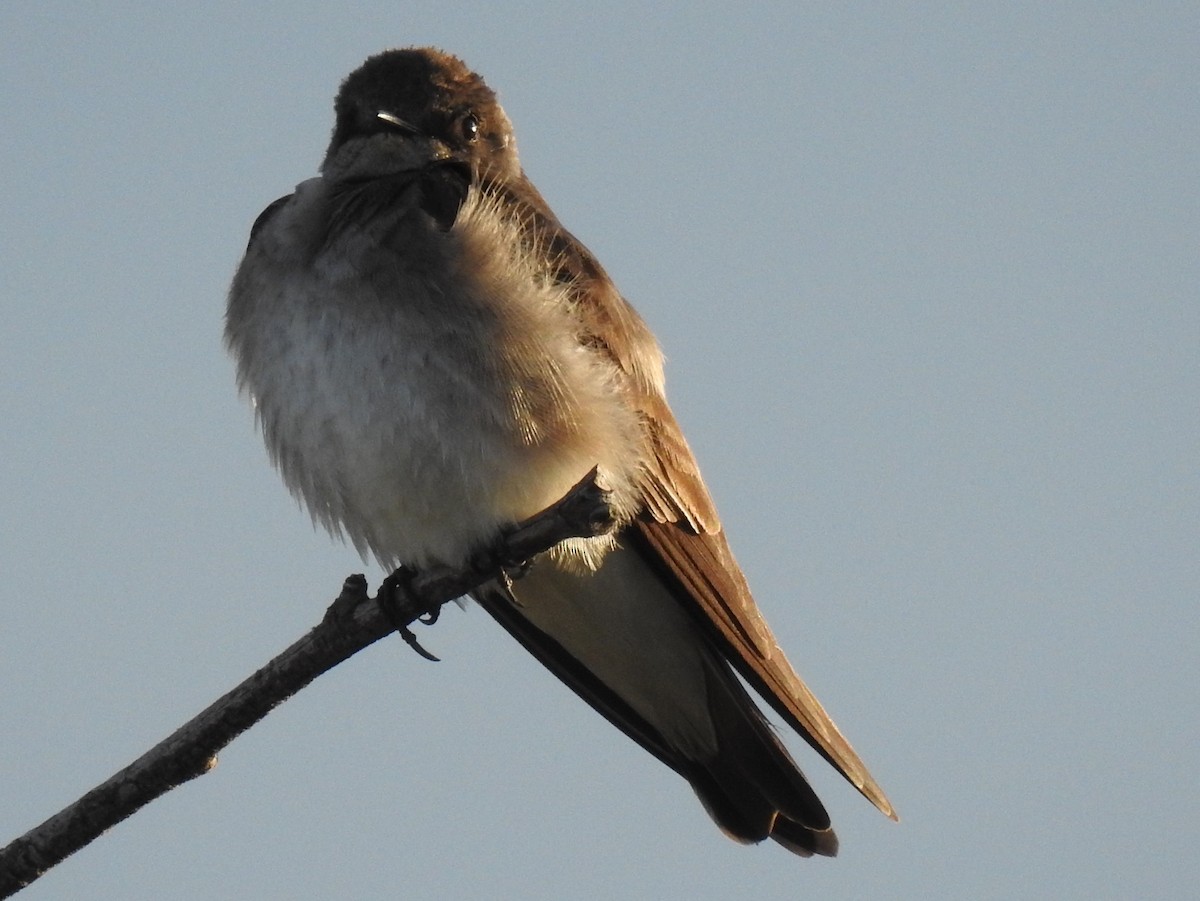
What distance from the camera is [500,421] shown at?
5496 millimetres

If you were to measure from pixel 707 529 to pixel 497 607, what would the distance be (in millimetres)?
936

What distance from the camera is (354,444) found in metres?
5.47

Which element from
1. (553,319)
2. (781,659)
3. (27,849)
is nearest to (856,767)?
(781,659)

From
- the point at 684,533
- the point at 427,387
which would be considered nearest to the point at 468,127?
the point at 427,387

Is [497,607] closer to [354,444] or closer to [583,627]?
[583,627]

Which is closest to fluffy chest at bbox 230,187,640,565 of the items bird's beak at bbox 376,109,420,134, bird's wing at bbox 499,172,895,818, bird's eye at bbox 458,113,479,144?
bird's wing at bbox 499,172,895,818

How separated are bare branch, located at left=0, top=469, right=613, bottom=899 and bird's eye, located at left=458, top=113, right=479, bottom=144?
2.16 meters

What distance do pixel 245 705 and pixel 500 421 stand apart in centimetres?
135

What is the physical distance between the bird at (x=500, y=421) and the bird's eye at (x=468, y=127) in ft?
0.03

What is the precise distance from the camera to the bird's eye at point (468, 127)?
6914 millimetres

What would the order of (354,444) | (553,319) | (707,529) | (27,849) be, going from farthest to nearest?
(707,529), (553,319), (354,444), (27,849)

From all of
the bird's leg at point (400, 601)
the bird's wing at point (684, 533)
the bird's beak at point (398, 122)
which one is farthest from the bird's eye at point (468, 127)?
the bird's leg at point (400, 601)

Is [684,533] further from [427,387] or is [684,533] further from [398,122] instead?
[398,122]

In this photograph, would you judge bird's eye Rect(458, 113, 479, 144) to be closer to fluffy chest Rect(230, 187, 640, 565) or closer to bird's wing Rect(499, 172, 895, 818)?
bird's wing Rect(499, 172, 895, 818)
